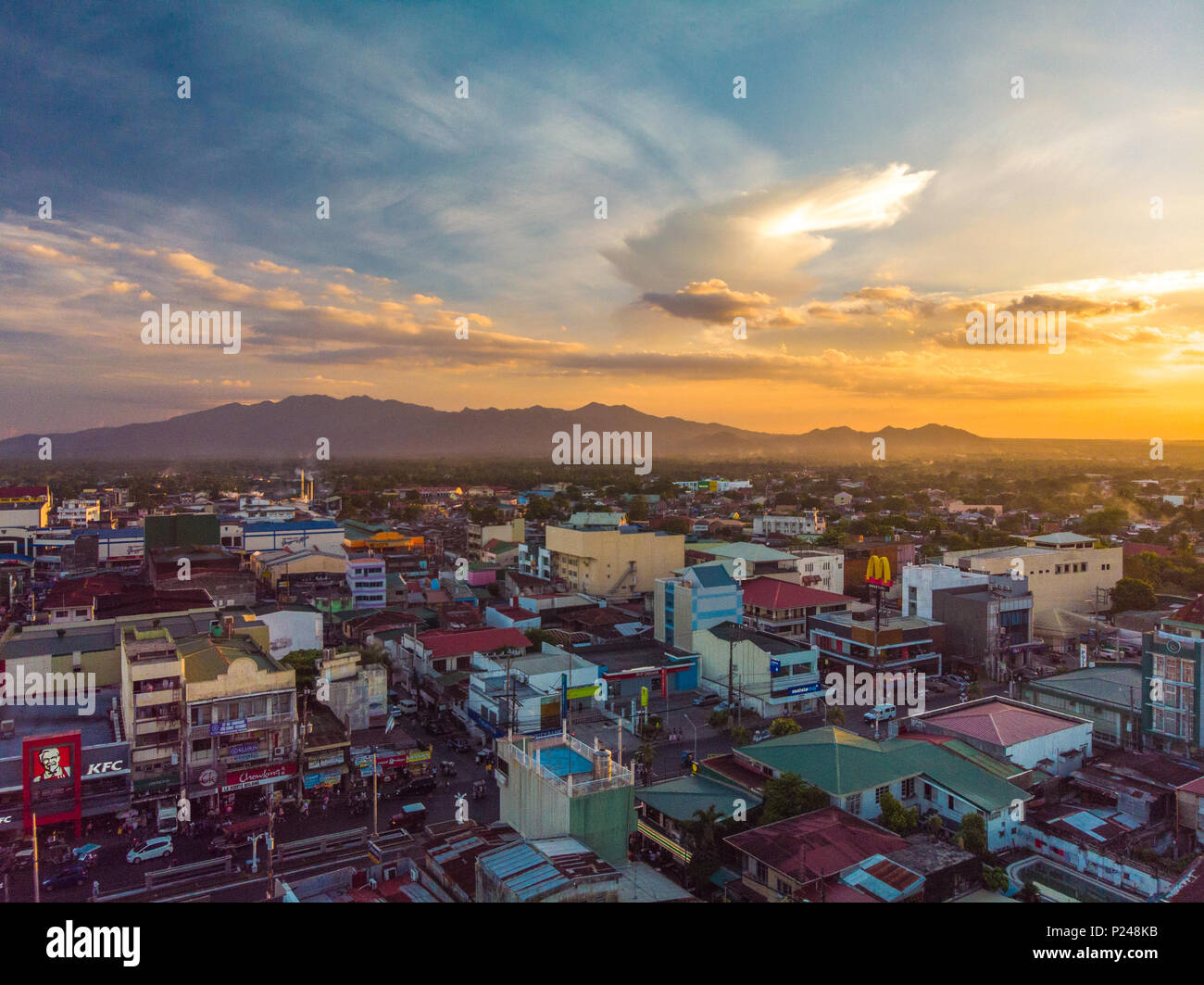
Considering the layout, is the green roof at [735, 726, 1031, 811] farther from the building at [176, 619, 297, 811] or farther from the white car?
the white car

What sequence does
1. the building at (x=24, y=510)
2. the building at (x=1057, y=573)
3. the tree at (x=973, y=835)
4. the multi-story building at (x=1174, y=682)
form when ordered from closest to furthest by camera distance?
the tree at (x=973, y=835) → the multi-story building at (x=1174, y=682) → the building at (x=1057, y=573) → the building at (x=24, y=510)

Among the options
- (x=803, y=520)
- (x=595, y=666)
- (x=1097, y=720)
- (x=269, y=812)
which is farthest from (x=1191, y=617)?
(x=803, y=520)

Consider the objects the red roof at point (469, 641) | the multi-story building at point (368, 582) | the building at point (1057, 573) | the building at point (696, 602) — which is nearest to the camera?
the red roof at point (469, 641)

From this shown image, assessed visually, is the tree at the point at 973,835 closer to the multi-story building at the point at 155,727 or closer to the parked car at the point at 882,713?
the parked car at the point at 882,713

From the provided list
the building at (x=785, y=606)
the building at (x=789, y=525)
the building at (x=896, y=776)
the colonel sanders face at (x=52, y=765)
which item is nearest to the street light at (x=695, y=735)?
the building at (x=896, y=776)

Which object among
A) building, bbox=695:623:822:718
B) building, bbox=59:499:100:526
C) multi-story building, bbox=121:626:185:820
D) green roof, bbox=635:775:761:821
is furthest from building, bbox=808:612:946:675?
building, bbox=59:499:100:526

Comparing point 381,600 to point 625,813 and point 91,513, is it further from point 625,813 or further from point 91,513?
point 91,513

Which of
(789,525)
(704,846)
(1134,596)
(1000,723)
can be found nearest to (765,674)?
(1000,723)
